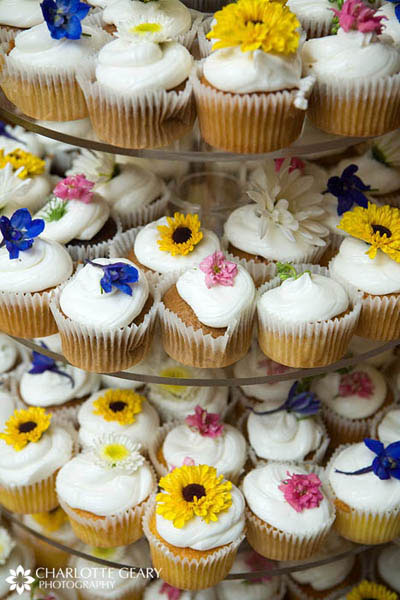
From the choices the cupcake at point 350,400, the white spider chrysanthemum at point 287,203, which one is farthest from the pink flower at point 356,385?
the white spider chrysanthemum at point 287,203

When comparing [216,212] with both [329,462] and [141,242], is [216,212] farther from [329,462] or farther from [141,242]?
[329,462]

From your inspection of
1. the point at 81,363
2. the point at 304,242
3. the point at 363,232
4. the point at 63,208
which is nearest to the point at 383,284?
the point at 363,232

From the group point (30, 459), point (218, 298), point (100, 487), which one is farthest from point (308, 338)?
point (30, 459)

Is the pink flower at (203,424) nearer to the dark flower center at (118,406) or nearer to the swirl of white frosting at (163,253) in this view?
the dark flower center at (118,406)

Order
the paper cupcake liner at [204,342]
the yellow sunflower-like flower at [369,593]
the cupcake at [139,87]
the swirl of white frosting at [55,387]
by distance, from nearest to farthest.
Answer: the cupcake at [139,87], the paper cupcake liner at [204,342], the yellow sunflower-like flower at [369,593], the swirl of white frosting at [55,387]

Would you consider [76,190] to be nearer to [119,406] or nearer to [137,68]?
Result: [137,68]

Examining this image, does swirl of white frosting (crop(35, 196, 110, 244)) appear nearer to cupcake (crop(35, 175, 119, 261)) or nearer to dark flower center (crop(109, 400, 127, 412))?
cupcake (crop(35, 175, 119, 261))
